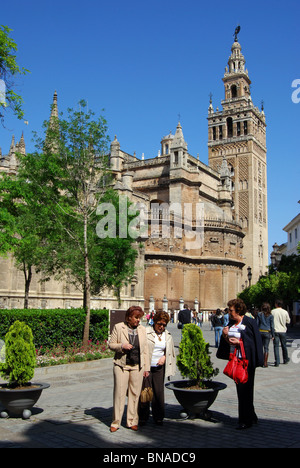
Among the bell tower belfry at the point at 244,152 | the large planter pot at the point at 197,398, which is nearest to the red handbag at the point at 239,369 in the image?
the large planter pot at the point at 197,398

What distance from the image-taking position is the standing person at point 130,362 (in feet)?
Result: 20.9

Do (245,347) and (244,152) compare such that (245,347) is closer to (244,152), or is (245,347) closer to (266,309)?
(266,309)

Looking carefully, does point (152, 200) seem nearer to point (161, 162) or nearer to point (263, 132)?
point (161, 162)

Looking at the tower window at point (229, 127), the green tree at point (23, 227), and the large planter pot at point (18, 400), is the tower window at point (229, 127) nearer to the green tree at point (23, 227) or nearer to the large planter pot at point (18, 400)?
the green tree at point (23, 227)

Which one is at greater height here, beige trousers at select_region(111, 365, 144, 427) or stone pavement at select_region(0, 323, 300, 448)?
beige trousers at select_region(111, 365, 144, 427)

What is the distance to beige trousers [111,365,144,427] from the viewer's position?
6.30 m

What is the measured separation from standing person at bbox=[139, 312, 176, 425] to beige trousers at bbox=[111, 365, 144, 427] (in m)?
0.39

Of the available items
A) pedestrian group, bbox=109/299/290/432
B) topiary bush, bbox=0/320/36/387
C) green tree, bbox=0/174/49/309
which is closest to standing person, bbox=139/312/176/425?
pedestrian group, bbox=109/299/290/432

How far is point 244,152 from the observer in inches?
2822

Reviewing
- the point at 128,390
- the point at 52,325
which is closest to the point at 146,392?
the point at 128,390

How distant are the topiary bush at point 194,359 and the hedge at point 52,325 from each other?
7338 mm

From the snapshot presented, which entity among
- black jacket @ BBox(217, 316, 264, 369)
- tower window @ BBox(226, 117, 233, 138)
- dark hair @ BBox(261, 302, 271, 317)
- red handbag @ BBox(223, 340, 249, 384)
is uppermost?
tower window @ BBox(226, 117, 233, 138)

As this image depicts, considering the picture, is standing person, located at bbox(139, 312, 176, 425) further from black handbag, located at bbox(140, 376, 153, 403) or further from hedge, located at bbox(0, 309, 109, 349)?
hedge, located at bbox(0, 309, 109, 349)

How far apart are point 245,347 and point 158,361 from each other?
1.35m
